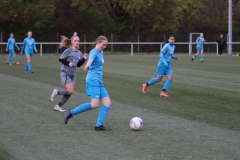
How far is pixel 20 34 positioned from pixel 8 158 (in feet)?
158

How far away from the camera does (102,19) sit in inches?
2361

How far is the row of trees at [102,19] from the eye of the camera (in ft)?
180

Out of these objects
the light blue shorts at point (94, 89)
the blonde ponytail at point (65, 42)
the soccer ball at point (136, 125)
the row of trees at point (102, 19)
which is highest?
the row of trees at point (102, 19)

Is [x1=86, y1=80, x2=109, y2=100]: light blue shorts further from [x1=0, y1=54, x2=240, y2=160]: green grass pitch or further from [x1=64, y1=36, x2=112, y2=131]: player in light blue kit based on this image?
[x1=0, y1=54, x2=240, y2=160]: green grass pitch

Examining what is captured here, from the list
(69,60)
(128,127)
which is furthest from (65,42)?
(128,127)

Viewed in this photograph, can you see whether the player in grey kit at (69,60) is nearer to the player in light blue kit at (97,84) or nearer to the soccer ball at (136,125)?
the player in light blue kit at (97,84)

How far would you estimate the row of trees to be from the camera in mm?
54875

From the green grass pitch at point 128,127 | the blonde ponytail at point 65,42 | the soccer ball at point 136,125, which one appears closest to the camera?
the green grass pitch at point 128,127

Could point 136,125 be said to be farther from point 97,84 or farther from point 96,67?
point 96,67

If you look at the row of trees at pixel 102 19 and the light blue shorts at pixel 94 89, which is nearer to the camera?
the light blue shorts at pixel 94 89

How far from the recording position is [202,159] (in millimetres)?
7133

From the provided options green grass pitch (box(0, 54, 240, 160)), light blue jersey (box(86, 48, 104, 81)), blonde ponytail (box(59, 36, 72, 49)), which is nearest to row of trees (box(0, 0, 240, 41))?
green grass pitch (box(0, 54, 240, 160))

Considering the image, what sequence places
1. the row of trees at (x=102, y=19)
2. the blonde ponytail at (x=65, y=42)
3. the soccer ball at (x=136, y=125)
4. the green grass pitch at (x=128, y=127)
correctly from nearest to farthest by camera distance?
1. the green grass pitch at (x=128, y=127)
2. the soccer ball at (x=136, y=125)
3. the blonde ponytail at (x=65, y=42)
4. the row of trees at (x=102, y=19)

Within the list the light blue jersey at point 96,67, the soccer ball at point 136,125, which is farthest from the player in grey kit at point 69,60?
the soccer ball at point 136,125
